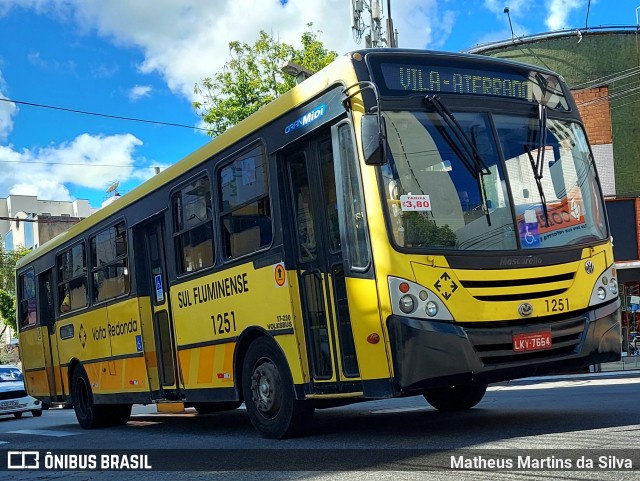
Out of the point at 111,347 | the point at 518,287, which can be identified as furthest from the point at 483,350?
the point at 111,347

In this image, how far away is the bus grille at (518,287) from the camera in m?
7.27

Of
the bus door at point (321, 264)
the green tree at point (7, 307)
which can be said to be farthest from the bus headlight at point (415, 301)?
the green tree at point (7, 307)

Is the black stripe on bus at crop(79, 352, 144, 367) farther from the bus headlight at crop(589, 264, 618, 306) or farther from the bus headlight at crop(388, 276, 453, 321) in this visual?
the bus headlight at crop(589, 264, 618, 306)

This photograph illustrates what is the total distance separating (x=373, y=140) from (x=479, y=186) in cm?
107

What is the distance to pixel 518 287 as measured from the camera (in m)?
7.42

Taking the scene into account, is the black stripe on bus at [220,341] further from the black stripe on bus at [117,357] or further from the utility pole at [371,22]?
the utility pole at [371,22]

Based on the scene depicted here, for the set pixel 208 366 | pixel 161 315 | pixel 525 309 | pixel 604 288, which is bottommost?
pixel 208 366

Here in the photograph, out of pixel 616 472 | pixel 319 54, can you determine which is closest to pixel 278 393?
pixel 616 472

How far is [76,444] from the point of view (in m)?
11.0

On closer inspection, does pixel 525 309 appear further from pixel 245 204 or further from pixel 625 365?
pixel 625 365

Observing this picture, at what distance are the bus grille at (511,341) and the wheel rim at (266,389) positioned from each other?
91.2 inches

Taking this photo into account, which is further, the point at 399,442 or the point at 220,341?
the point at 220,341

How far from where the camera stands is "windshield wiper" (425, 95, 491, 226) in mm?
7566

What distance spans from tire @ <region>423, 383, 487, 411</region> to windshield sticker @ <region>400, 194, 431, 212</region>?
3.55 meters
